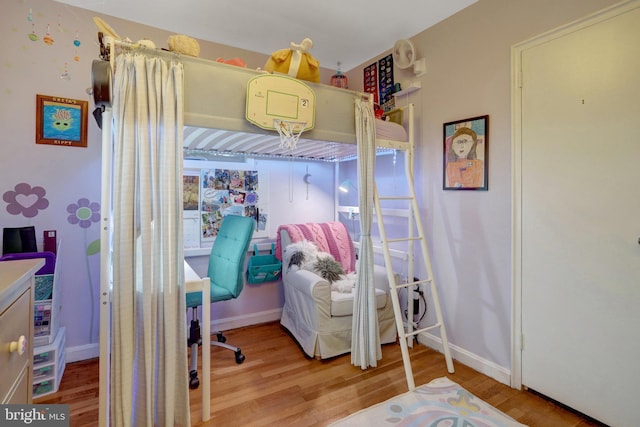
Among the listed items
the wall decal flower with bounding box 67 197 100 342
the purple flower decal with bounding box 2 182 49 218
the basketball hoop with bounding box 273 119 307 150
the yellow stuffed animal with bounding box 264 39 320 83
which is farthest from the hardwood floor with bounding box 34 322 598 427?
the yellow stuffed animal with bounding box 264 39 320 83

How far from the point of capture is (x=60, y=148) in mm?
2279

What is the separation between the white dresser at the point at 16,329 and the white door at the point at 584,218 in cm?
239

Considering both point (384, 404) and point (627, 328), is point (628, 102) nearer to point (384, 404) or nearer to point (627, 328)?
point (627, 328)

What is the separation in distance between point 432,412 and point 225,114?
205 centimetres

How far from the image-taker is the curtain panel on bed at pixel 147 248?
4.86 feet

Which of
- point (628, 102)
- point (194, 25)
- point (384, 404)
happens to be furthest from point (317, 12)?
point (384, 404)

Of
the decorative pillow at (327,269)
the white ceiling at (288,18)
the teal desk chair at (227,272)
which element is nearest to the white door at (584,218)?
the white ceiling at (288,18)

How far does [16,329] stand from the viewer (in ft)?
2.54

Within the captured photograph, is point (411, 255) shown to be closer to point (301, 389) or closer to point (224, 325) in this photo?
point (301, 389)

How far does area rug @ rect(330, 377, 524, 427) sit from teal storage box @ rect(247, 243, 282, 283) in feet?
5.22

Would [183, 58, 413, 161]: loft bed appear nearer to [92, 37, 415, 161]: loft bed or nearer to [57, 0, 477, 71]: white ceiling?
[92, 37, 415, 161]: loft bed

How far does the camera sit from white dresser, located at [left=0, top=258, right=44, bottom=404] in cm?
68

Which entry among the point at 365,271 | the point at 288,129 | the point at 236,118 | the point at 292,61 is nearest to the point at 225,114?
the point at 236,118

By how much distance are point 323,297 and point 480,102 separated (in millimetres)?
1817
